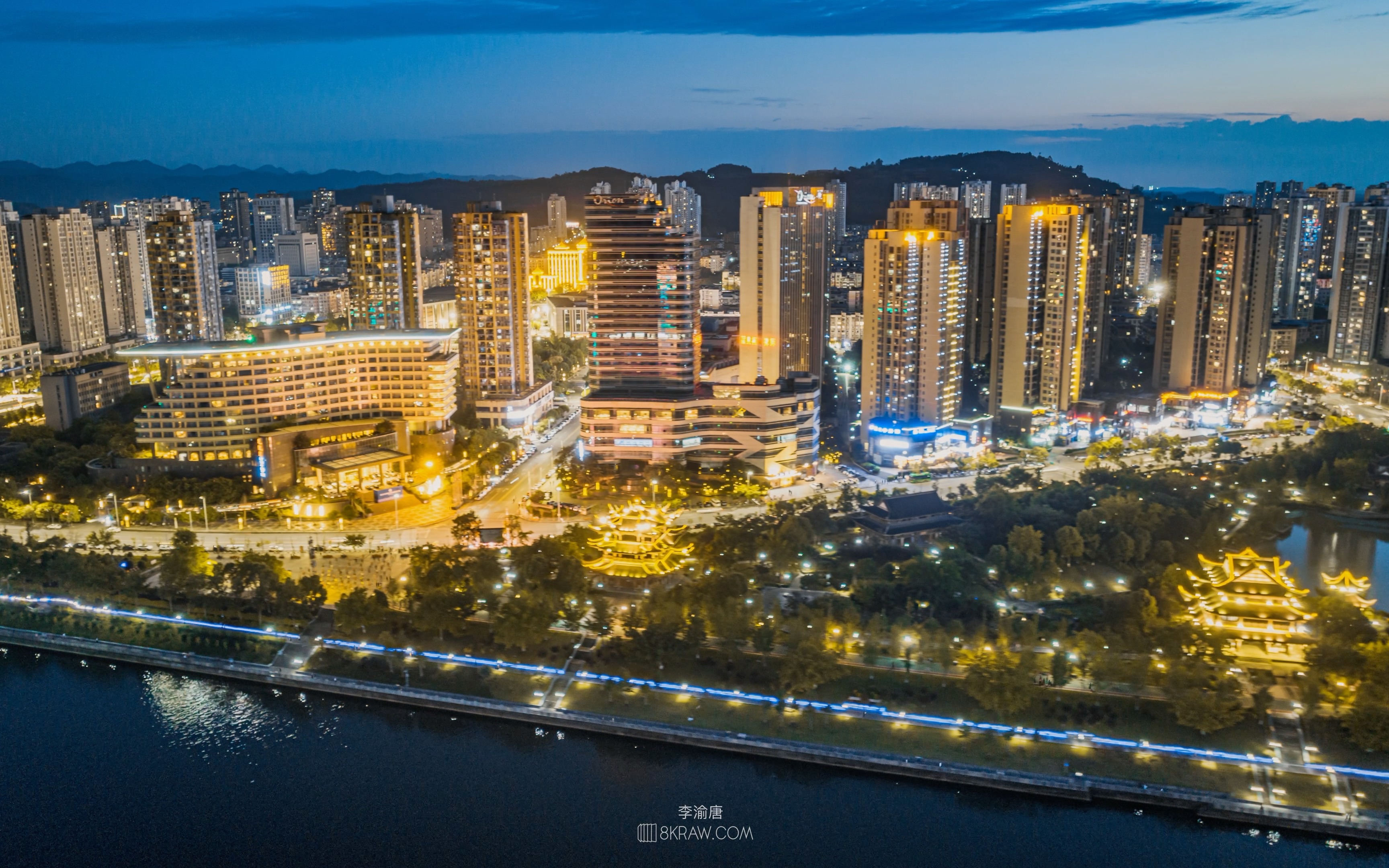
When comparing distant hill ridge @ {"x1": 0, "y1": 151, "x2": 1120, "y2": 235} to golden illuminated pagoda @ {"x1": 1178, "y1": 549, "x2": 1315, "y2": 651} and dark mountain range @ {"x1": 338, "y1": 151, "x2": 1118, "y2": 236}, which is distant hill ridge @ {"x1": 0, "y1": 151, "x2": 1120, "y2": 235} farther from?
golden illuminated pagoda @ {"x1": 1178, "y1": 549, "x2": 1315, "y2": 651}

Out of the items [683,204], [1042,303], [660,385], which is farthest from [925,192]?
[660,385]

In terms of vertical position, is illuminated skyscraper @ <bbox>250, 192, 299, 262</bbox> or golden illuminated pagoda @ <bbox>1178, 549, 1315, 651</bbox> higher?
illuminated skyscraper @ <bbox>250, 192, 299, 262</bbox>

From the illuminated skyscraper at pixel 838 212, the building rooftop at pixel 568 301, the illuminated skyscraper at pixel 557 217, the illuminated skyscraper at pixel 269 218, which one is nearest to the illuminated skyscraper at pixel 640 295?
the building rooftop at pixel 568 301

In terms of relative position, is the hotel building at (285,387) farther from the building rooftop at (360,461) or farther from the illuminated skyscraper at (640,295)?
the illuminated skyscraper at (640,295)

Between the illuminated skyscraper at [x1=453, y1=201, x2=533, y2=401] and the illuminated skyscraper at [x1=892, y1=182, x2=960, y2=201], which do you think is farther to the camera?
the illuminated skyscraper at [x1=892, y1=182, x2=960, y2=201]

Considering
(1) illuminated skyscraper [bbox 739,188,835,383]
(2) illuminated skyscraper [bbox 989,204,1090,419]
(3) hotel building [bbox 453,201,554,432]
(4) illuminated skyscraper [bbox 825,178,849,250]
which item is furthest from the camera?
(4) illuminated skyscraper [bbox 825,178,849,250]

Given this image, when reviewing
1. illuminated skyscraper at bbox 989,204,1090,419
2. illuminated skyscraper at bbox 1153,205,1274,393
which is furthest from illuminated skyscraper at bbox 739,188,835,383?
illuminated skyscraper at bbox 1153,205,1274,393
